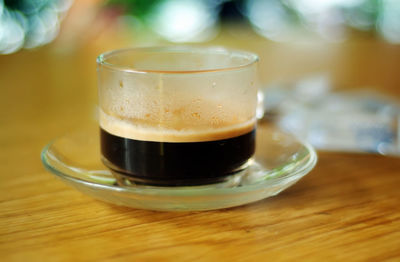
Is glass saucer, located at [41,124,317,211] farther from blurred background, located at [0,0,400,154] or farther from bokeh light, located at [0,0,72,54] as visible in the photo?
bokeh light, located at [0,0,72,54]

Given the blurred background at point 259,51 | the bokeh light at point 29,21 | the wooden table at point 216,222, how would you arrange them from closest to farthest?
the wooden table at point 216,222
the blurred background at point 259,51
the bokeh light at point 29,21

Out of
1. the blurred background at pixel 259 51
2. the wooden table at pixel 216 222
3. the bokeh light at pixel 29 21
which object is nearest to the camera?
the wooden table at pixel 216 222

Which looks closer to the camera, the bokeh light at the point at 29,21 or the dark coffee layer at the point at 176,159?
the dark coffee layer at the point at 176,159

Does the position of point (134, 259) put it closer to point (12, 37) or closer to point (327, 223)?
point (327, 223)

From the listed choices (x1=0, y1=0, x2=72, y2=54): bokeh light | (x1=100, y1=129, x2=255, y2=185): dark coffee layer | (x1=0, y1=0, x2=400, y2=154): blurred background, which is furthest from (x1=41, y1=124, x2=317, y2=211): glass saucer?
(x1=0, y1=0, x2=72, y2=54): bokeh light

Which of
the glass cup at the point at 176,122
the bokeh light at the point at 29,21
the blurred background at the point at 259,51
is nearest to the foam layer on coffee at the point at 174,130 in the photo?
the glass cup at the point at 176,122

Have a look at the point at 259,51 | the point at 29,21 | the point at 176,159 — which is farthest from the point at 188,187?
the point at 29,21

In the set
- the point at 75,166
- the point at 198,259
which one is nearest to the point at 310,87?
the point at 75,166

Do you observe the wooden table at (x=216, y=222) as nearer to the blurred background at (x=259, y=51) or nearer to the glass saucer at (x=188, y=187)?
the glass saucer at (x=188, y=187)
